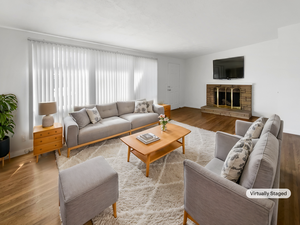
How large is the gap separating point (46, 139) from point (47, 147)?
6.4 inches

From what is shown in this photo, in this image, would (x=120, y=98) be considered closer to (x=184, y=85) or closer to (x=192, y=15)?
(x=192, y=15)

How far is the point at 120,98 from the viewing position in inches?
186

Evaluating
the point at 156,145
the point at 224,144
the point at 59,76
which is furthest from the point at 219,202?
the point at 59,76

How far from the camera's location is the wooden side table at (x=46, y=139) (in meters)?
2.57

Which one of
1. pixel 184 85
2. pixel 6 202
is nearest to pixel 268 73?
pixel 184 85

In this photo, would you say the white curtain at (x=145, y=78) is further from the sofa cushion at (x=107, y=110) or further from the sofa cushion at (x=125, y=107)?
the sofa cushion at (x=107, y=110)

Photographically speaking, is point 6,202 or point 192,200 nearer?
point 192,200

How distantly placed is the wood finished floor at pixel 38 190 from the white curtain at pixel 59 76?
1145 millimetres

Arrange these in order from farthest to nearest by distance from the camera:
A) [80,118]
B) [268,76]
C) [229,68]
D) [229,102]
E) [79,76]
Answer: [229,102] < [229,68] < [268,76] < [79,76] < [80,118]

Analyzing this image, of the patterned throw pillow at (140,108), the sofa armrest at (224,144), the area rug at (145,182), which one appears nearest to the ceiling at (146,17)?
the patterned throw pillow at (140,108)

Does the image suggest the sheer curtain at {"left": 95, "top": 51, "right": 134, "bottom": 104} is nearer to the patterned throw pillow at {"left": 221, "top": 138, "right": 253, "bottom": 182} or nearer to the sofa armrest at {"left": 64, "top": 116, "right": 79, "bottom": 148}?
the sofa armrest at {"left": 64, "top": 116, "right": 79, "bottom": 148}

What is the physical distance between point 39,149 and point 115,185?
2.08 m

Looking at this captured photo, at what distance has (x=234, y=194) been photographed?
0.98 metres

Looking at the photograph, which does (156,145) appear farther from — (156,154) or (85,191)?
(85,191)
